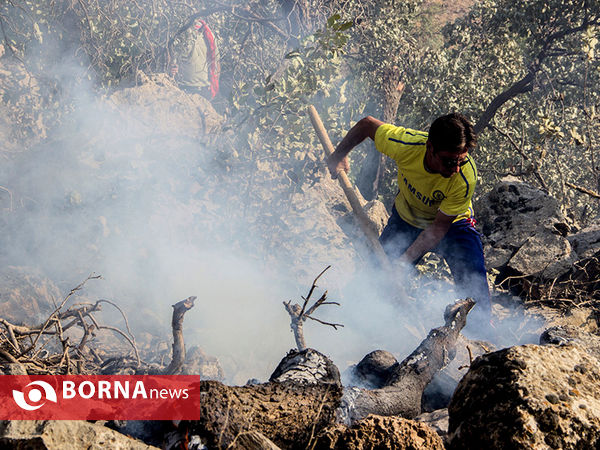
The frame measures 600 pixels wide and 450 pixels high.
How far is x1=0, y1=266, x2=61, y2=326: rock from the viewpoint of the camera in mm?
4094

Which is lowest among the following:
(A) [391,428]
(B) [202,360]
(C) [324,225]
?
(A) [391,428]

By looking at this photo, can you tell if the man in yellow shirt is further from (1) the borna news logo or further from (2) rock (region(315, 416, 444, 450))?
(1) the borna news logo

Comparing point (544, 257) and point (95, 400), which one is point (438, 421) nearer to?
point (95, 400)

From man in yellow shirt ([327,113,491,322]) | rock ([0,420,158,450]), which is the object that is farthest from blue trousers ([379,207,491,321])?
rock ([0,420,158,450])

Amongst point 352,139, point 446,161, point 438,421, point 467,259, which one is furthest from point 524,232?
point 438,421

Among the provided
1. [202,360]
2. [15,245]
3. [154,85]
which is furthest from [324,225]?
[15,245]

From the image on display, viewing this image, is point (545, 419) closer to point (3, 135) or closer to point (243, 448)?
point (243, 448)

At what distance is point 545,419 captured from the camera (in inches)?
50.6

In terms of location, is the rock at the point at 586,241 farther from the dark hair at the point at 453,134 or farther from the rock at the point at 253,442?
the rock at the point at 253,442

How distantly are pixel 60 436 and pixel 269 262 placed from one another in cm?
374

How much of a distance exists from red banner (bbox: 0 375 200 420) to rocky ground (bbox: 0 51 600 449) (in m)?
0.05

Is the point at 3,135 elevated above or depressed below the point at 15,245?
above

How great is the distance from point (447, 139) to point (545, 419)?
195 centimetres

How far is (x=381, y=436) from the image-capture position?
145 cm
